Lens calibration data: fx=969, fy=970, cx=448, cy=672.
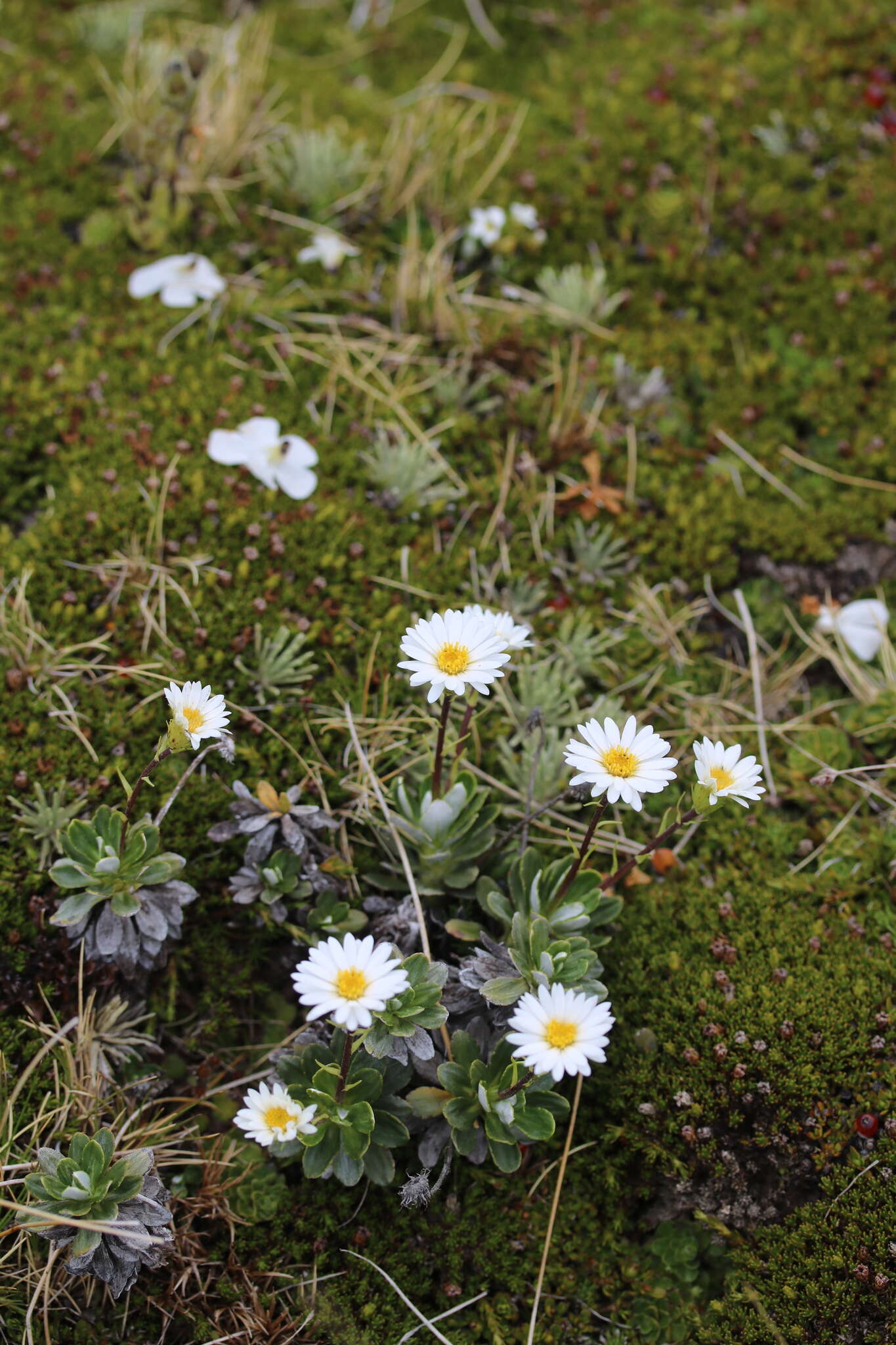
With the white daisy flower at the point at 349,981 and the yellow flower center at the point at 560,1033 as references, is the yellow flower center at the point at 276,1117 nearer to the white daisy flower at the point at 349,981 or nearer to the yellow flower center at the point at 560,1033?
the white daisy flower at the point at 349,981

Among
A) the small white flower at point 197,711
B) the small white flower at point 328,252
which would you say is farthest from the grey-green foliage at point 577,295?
the small white flower at point 197,711

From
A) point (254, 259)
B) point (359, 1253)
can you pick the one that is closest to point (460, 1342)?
point (359, 1253)

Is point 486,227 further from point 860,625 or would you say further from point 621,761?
point 621,761

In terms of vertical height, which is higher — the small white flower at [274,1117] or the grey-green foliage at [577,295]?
the grey-green foliage at [577,295]

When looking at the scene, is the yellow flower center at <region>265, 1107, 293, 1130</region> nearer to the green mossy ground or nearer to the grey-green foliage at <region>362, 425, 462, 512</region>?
the green mossy ground

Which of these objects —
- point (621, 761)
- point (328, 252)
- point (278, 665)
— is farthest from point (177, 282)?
point (621, 761)
